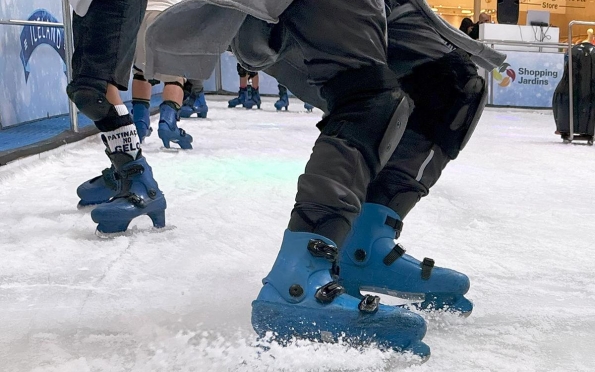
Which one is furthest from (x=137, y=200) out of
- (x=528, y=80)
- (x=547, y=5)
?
(x=547, y=5)

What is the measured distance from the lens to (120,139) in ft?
4.71

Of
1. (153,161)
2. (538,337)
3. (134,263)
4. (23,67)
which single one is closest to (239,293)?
(134,263)

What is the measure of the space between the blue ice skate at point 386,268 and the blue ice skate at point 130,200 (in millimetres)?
622

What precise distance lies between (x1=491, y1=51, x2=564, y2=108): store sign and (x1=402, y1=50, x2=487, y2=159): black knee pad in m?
6.10

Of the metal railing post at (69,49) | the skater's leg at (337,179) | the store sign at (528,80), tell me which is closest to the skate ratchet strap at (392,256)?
the skater's leg at (337,179)

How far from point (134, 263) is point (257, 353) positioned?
1.65 feet

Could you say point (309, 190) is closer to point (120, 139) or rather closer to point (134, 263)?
point (134, 263)

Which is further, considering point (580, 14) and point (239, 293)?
point (580, 14)

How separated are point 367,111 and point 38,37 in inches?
131

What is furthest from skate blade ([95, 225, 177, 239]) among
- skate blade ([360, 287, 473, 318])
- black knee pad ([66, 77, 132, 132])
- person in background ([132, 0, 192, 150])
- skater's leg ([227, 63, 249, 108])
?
skater's leg ([227, 63, 249, 108])

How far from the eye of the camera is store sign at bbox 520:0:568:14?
1227cm

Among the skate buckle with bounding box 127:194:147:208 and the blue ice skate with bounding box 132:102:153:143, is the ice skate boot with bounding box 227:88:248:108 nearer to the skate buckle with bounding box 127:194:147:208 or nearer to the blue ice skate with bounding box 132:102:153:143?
the blue ice skate with bounding box 132:102:153:143

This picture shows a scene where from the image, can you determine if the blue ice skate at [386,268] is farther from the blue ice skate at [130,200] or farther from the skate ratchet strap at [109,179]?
the skate ratchet strap at [109,179]

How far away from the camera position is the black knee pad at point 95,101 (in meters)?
1.37
